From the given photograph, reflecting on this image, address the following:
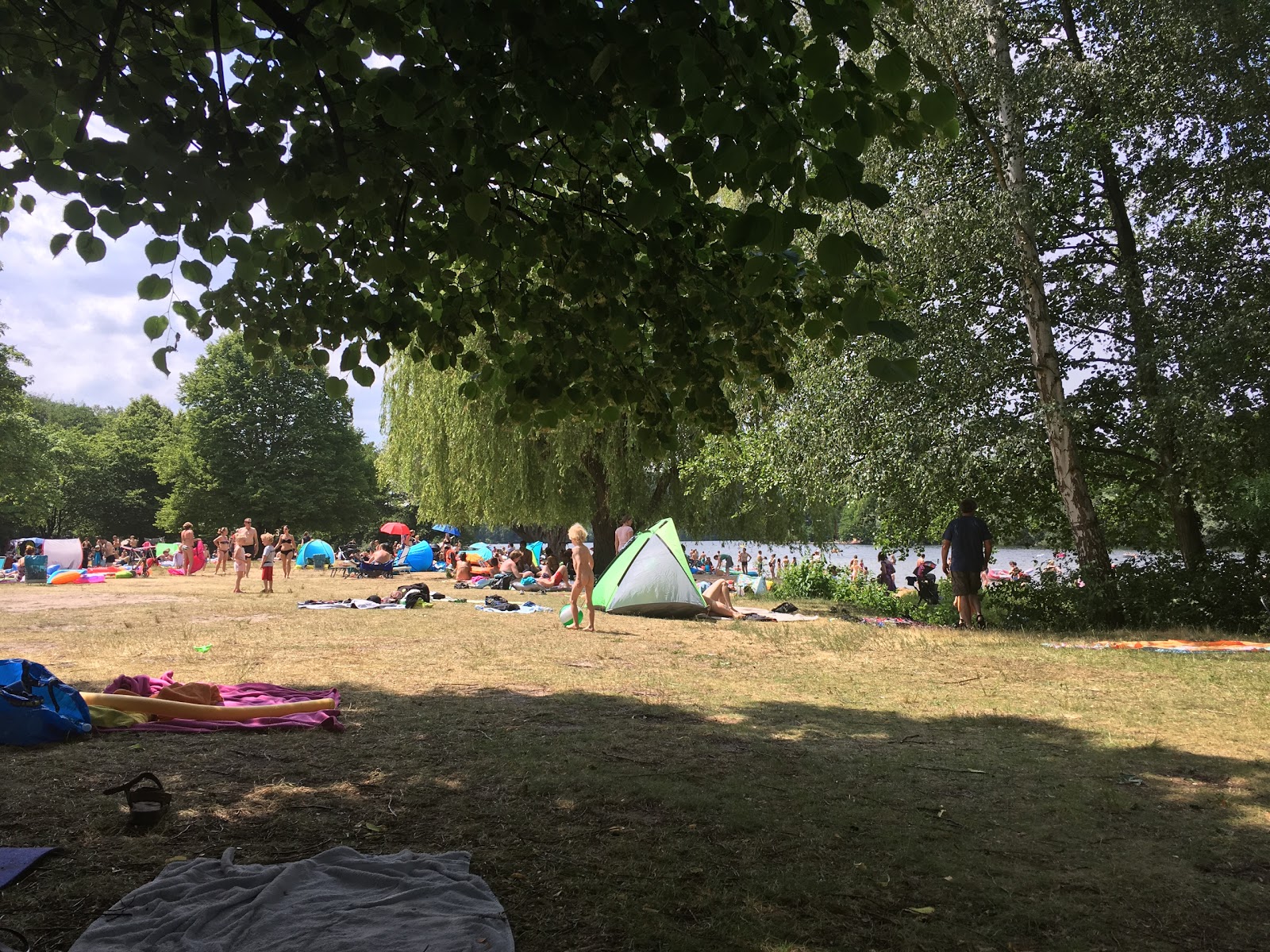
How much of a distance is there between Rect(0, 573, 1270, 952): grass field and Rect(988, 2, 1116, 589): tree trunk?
3.85 metres

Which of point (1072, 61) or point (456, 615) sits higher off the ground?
point (1072, 61)

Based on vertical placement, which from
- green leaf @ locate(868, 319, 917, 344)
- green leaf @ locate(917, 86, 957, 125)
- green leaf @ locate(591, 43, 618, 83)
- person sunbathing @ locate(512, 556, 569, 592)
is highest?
green leaf @ locate(591, 43, 618, 83)

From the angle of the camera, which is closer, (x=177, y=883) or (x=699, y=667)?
(x=177, y=883)

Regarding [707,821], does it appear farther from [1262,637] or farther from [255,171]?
[1262,637]

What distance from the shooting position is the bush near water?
11391 mm

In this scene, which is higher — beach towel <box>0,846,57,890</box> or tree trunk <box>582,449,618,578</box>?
tree trunk <box>582,449,618,578</box>

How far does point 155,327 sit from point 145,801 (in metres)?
2.52

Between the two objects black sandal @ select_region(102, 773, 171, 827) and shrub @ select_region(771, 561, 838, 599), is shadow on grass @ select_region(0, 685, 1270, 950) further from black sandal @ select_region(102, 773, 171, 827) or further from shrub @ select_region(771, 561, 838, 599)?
shrub @ select_region(771, 561, 838, 599)

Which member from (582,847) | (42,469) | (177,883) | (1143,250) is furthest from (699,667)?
(42,469)

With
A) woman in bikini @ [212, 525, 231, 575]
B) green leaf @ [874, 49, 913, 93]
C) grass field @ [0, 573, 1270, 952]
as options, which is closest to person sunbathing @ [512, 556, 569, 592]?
grass field @ [0, 573, 1270, 952]

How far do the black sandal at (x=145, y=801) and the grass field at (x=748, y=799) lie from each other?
0.09 m

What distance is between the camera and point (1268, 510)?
36.0 ft

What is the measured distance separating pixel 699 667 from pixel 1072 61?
33.1 ft

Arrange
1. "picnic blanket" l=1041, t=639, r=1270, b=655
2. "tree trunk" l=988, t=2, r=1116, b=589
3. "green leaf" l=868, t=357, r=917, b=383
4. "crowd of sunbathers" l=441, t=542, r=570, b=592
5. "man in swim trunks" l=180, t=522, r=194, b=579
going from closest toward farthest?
"green leaf" l=868, t=357, r=917, b=383
"picnic blanket" l=1041, t=639, r=1270, b=655
"tree trunk" l=988, t=2, r=1116, b=589
"crowd of sunbathers" l=441, t=542, r=570, b=592
"man in swim trunks" l=180, t=522, r=194, b=579
